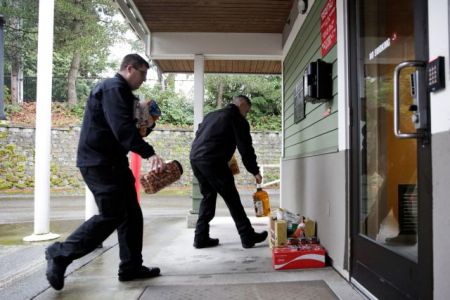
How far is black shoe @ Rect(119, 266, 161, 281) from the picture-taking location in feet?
9.72

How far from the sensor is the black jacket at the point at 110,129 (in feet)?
8.82

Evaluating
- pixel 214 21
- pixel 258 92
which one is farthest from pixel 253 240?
pixel 258 92

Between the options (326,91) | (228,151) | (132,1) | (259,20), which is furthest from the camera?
(259,20)

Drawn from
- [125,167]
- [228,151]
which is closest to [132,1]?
[228,151]

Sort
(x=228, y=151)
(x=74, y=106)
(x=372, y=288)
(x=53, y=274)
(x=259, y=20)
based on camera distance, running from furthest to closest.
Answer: (x=74, y=106) → (x=259, y=20) → (x=228, y=151) → (x=53, y=274) → (x=372, y=288)

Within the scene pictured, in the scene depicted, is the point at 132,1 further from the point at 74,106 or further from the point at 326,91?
the point at 74,106

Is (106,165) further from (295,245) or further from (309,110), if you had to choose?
(309,110)

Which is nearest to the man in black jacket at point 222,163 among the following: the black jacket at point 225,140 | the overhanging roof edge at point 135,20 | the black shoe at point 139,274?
the black jacket at point 225,140

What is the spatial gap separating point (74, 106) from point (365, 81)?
18.4 m

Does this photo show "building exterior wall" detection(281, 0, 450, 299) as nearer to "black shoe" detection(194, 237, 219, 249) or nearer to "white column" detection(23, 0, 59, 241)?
"black shoe" detection(194, 237, 219, 249)

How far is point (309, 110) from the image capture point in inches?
168

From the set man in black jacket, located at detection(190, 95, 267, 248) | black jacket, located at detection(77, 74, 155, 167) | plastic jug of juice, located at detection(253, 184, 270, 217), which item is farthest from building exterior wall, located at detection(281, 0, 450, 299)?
black jacket, located at detection(77, 74, 155, 167)

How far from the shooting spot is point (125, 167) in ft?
9.70

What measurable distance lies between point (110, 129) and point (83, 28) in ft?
59.1
